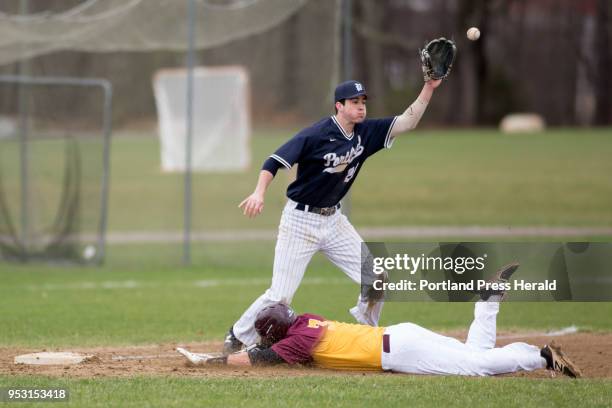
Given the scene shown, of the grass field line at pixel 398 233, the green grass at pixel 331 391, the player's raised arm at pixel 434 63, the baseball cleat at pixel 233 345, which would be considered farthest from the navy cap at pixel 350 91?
the grass field line at pixel 398 233

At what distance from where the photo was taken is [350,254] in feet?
28.6

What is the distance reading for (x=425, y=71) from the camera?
8.48 metres

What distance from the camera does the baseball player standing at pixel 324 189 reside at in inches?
331

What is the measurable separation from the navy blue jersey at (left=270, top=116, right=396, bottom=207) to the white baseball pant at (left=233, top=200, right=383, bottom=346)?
17 centimetres

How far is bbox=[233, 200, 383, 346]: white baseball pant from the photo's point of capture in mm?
8383

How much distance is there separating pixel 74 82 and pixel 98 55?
6.98 metres

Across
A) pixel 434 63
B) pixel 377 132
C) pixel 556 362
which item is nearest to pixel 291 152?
pixel 377 132

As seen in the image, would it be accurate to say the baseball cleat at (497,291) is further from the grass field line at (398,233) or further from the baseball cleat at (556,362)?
the grass field line at (398,233)

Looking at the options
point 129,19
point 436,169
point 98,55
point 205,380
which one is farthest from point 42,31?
point 436,169

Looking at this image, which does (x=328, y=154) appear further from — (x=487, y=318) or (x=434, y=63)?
(x=487, y=318)

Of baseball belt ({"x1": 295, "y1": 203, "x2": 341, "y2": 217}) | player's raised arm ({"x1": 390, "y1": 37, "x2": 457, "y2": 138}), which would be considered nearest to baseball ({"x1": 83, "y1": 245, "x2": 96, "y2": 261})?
baseball belt ({"x1": 295, "y1": 203, "x2": 341, "y2": 217})

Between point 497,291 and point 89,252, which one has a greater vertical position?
point 497,291

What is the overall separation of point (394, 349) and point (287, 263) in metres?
1.34

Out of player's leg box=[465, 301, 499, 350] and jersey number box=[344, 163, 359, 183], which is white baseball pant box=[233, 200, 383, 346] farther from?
player's leg box=[465, 301, 499, 350]
